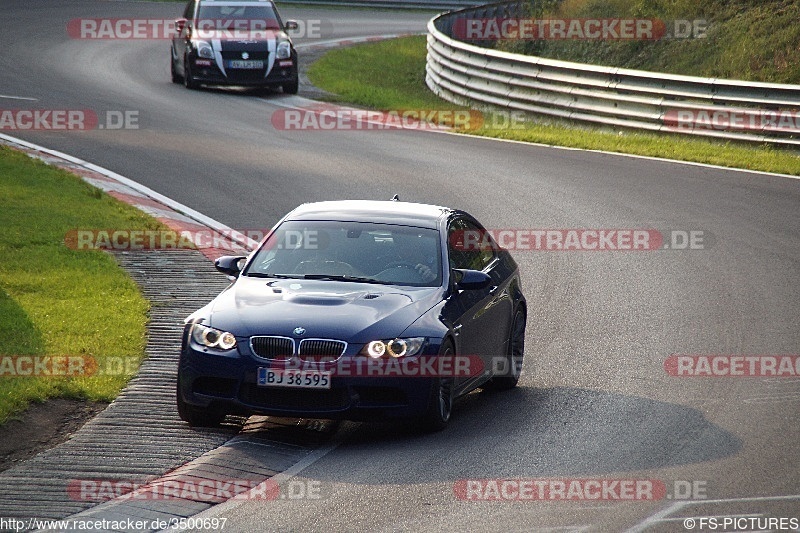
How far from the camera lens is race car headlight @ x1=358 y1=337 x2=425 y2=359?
8867 mm

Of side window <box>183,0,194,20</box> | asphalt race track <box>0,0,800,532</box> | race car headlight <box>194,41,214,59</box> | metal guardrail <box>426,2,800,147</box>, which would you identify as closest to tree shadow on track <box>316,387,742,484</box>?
asphalt race track <box>0,0,800,532</box>

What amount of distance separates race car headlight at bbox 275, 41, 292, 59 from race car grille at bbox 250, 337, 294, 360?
1933cm

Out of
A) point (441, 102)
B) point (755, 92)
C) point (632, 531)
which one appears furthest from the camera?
point (441, 102)

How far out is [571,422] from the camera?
9.48 metres

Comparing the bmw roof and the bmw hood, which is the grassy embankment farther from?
the bmw hood

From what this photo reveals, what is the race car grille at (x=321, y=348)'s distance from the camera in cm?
883

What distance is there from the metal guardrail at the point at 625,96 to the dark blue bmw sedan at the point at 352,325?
12.3 meters

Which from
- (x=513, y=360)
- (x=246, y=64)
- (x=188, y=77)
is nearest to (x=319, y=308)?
(x=513, y=360)

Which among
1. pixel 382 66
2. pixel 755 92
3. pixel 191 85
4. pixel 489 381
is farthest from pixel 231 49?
pixel 489 381

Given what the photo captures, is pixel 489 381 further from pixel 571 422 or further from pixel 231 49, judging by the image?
pixel 231 49

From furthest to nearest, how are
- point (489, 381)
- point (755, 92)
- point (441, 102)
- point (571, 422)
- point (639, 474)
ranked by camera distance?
1. point (441, 102)
2. point (755, 92)
3. point (489, 381)
4. point (571, 422)
5. point (639, 474)

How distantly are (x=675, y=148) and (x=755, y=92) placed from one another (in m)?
1.57

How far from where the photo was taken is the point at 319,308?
915 centimetres

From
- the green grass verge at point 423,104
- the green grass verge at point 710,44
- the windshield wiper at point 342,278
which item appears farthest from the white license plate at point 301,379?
the green grass verge at point 710,44
